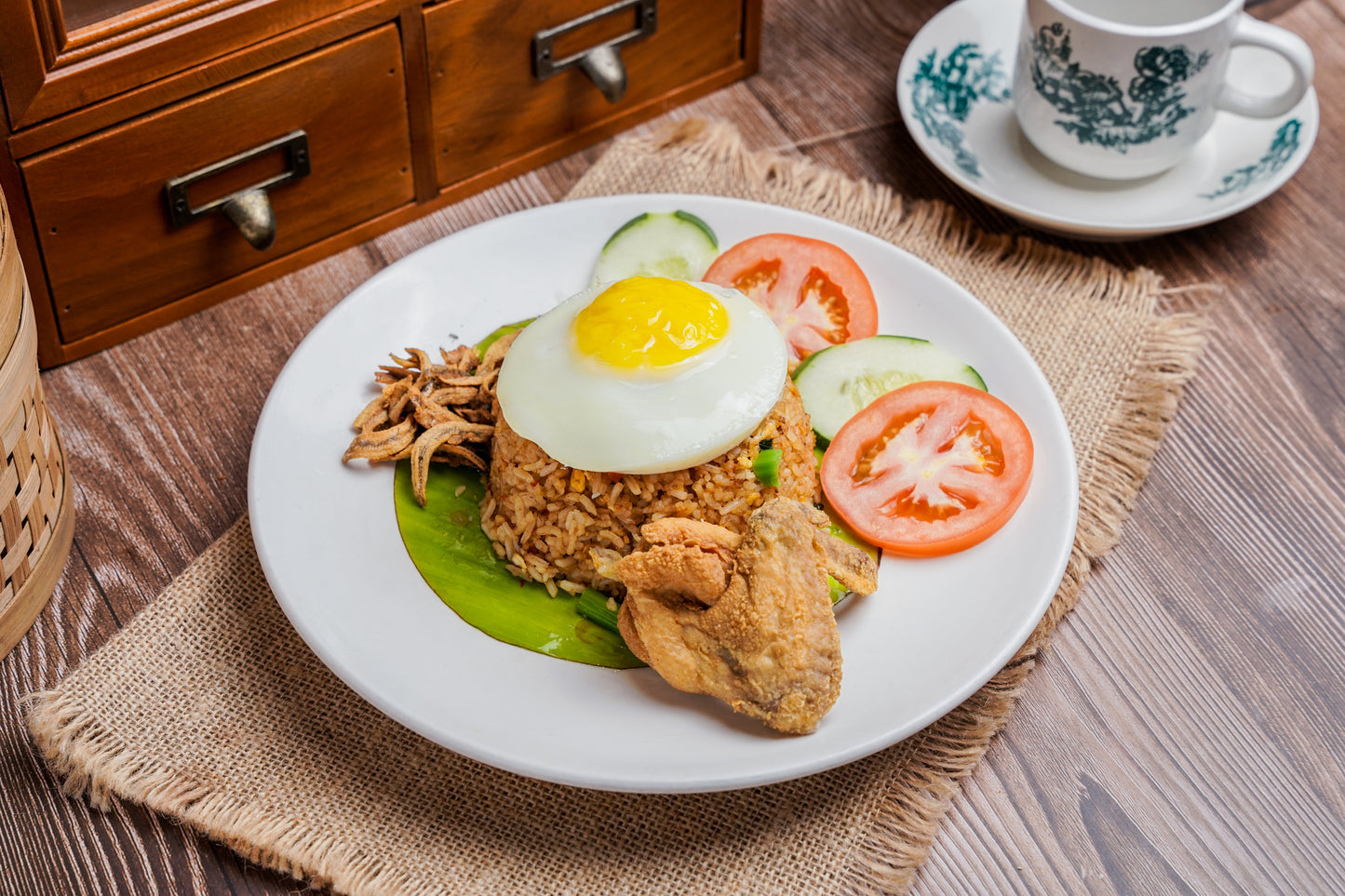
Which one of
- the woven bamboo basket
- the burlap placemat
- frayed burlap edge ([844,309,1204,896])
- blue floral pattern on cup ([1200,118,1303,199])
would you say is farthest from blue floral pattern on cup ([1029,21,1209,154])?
the woven bamboo basket

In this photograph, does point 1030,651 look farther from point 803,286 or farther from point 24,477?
point 24,477

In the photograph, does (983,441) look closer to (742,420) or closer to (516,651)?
(742,420)

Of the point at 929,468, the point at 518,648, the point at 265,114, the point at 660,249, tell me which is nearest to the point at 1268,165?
the point at 929,468

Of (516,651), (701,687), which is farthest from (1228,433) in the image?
(516,651)

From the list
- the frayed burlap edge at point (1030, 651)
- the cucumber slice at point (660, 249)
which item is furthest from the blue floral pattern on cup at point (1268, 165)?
the cucumber slice at point (660, 249)

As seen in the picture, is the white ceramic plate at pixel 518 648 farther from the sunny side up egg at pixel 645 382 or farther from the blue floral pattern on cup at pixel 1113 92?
the blue floral pattern on cup at pixel 1113 92
